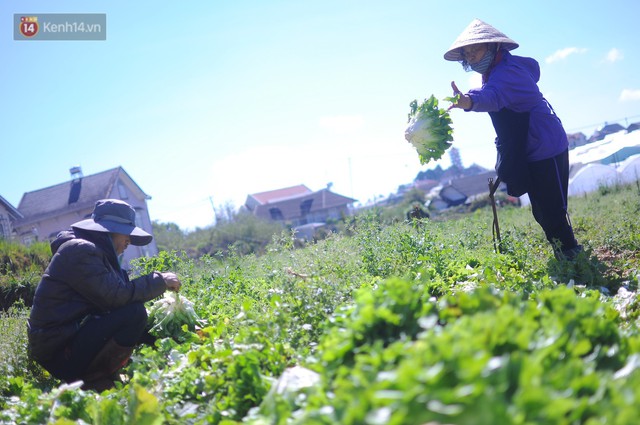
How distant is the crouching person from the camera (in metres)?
3.53

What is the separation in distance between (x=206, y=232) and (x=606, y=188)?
89.7ft

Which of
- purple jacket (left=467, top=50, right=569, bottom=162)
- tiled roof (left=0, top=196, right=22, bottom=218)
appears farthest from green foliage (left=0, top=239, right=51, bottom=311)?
tiled roof (left=0, top=196, right=22, bottom=218)

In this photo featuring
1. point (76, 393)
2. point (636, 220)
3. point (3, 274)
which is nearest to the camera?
point (76, 393)

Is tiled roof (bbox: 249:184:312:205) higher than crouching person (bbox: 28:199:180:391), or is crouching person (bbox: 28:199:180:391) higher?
tiled roof (bbox: 249:184:312:205)

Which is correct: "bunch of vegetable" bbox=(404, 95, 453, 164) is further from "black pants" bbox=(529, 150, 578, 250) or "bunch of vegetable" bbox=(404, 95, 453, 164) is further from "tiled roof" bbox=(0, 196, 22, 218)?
"tiled roof" bbox=(0, 196, 22, 218)

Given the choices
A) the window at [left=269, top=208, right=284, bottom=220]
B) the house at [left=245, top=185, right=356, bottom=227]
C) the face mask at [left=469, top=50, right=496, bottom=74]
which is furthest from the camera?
the window at [left=269, top=208, right=284, bottom=220]

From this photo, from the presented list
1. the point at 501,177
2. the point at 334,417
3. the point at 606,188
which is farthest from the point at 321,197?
the point at 334,417

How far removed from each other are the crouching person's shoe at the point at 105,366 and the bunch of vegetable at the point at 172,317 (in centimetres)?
35

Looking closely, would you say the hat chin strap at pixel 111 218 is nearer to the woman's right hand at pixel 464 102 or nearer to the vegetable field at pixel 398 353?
the vegetable field at pixel 398 353

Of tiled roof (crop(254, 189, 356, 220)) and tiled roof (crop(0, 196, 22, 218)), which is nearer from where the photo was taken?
tiled roof (crop(0, 196, 22, 218))

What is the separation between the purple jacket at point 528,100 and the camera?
408cm

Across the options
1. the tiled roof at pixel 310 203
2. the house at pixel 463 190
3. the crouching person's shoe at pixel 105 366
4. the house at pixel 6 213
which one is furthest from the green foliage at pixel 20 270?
the house at pixel 463 190

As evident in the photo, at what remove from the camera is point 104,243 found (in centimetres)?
378

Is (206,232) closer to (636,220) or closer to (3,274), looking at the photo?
(3,274)
